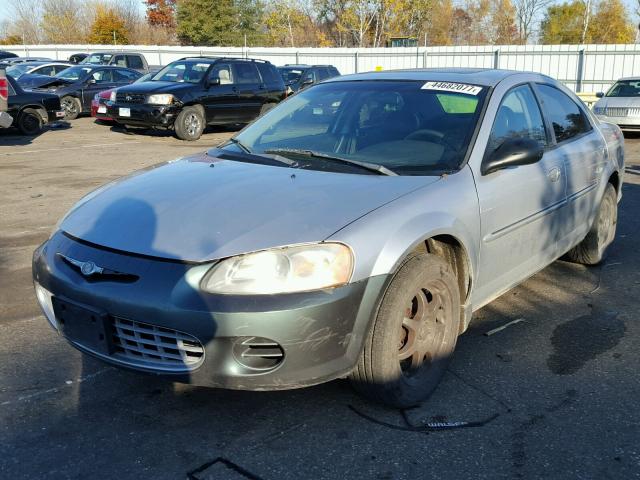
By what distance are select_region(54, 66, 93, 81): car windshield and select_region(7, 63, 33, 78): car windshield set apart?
168 centimetres

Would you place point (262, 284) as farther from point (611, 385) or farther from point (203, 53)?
point (203, 53)

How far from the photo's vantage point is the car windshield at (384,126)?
12.2ft

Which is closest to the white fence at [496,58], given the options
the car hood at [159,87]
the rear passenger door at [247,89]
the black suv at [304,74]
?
the black suv at [304,74]

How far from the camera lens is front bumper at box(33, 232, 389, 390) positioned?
2.62 meters

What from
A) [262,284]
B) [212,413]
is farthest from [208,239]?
[212,413]

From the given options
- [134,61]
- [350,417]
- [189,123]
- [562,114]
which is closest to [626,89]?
[189,123]

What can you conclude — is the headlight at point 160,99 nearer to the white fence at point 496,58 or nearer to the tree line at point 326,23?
the white fence at point 496,58

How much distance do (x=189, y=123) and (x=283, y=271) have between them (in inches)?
516

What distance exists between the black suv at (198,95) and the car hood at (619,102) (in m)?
8.08

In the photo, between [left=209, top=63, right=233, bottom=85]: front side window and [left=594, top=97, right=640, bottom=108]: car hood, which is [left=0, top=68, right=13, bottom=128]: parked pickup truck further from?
[left=594, top=97, right=640, bottom=108]: car hood

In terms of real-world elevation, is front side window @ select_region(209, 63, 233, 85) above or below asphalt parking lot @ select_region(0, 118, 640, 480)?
above

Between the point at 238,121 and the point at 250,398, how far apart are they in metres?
13.7

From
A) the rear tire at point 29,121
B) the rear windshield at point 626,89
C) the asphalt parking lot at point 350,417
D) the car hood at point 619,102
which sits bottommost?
the asphalt parking lot at point 350,417

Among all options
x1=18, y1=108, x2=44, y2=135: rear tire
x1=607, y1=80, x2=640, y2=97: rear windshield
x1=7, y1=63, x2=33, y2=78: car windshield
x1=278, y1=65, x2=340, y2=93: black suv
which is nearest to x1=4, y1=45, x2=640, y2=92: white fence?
x1=278, y1=65, x2=340, y2=93: black suv
